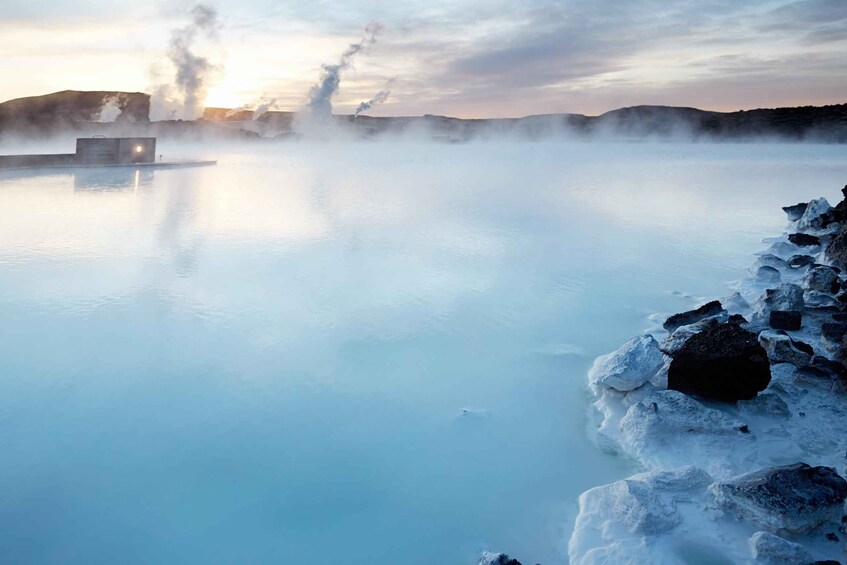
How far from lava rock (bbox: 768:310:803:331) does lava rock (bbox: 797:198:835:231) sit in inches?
205

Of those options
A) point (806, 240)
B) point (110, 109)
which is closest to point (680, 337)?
point (806, 240)

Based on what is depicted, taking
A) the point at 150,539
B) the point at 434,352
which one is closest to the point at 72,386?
the point at 150,539

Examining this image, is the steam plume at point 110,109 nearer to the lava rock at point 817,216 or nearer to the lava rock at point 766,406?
the lava rock at point 817,216

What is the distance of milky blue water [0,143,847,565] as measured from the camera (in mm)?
2518

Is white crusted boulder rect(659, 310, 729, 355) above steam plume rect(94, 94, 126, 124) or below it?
below

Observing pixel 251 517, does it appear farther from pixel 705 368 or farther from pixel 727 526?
pixel 705 368

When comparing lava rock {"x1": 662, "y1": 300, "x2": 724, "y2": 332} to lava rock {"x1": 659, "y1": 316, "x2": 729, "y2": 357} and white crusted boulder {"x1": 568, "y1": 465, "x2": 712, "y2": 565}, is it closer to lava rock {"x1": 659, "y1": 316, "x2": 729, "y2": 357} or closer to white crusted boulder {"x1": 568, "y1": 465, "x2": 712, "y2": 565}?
lava rock {"x1": 659, "y1": 316, "x2": 729, "y2": 357}

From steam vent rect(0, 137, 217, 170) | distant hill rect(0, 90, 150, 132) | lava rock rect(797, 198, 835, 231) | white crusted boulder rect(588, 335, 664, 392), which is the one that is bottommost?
white crusted boulder rect(588, 335, 664, 392)

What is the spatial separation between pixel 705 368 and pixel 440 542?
1995 millimetres

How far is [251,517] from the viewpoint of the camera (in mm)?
2549

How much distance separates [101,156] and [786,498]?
2059 cm

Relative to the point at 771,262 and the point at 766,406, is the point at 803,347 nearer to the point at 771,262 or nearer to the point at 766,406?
the point at 766,406

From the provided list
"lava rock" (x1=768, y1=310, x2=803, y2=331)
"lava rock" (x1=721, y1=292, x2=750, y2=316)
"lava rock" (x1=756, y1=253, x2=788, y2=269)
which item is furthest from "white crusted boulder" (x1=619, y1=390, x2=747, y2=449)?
"lava rock" (x1=756, y1=253, x2=788, y2=269)

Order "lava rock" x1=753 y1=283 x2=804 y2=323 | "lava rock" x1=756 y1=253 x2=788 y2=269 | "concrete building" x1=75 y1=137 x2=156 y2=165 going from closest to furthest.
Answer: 1. "lava rock" x1=753 y1=283 x2=804 y2=323
2. "lava rock" x1=756 y1=253 x2=788 y2=269
3. "concrete building" x1=75 y1=137 x2=156 y2=165
